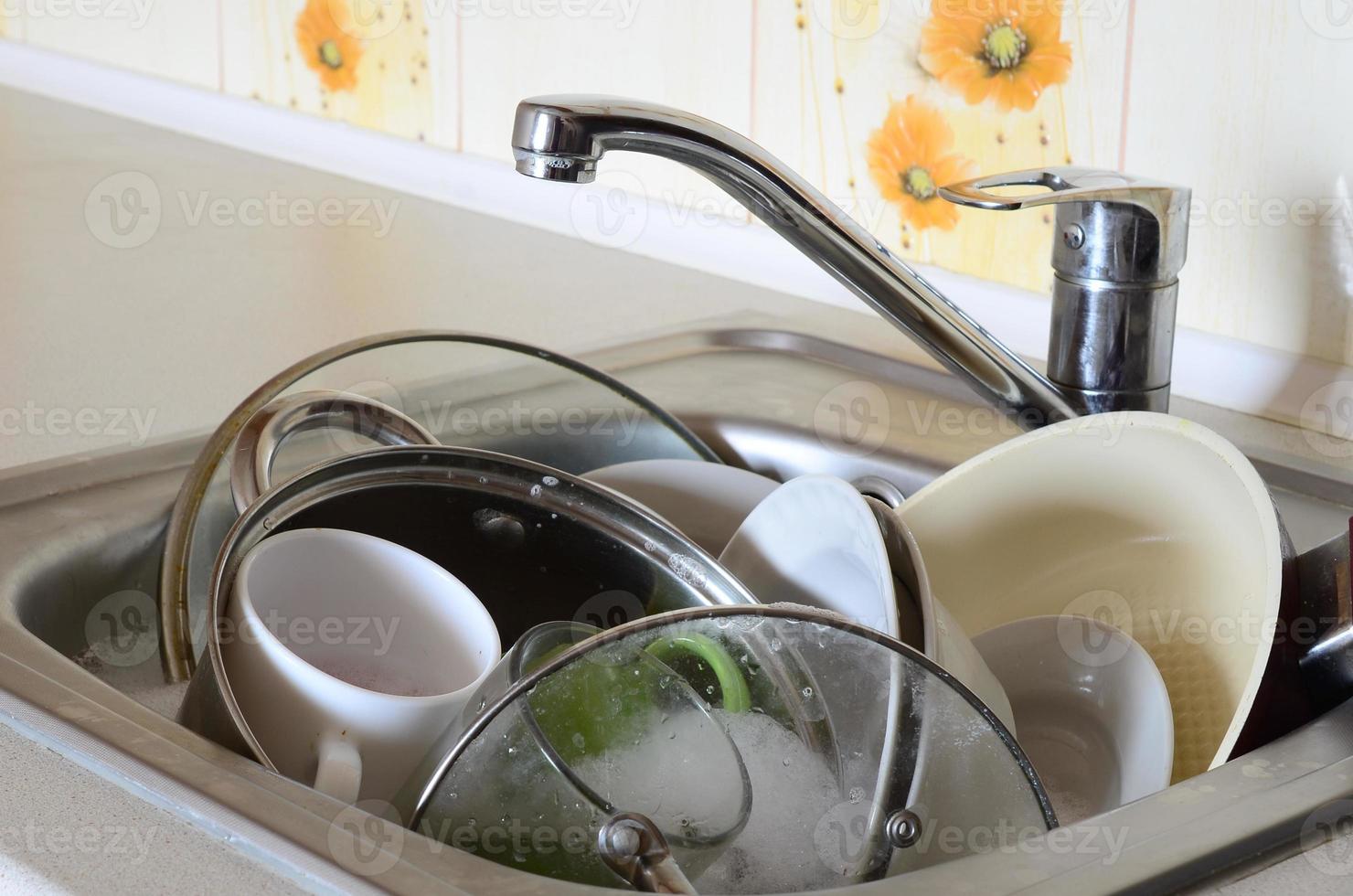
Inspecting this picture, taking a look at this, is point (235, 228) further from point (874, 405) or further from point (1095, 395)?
point (1095, 395)

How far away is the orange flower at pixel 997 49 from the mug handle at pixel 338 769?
26.6 inches

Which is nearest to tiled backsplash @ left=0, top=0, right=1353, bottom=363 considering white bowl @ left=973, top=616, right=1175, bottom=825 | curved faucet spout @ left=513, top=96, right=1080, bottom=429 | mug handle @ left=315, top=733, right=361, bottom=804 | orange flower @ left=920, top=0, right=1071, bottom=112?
orange flower @ left=920, top=0, right=1071, bottom=112

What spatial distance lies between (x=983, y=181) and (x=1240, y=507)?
0.65 ft

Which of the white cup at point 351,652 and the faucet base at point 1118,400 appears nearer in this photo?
the white cup at point 351,652

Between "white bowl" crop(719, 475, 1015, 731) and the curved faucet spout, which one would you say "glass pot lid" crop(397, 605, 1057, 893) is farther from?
the curved faucet spout

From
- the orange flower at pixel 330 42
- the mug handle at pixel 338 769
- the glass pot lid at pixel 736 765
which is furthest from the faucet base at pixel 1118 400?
the orange flower at pixel 330 42

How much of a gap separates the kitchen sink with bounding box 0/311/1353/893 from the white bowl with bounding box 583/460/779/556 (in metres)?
0.08

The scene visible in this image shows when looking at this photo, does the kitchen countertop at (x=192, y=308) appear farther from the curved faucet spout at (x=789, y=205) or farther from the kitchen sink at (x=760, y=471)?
the curved faucet spout at (x=789, y=205)

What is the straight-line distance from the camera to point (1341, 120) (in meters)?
0.80

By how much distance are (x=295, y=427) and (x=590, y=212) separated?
2.30 ft

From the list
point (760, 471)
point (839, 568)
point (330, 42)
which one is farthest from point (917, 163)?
point (330, 42)

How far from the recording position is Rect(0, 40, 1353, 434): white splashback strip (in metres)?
0.89

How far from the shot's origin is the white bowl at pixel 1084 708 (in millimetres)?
580

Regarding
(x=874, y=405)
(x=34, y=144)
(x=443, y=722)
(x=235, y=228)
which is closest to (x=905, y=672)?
(x=443, y=722)
